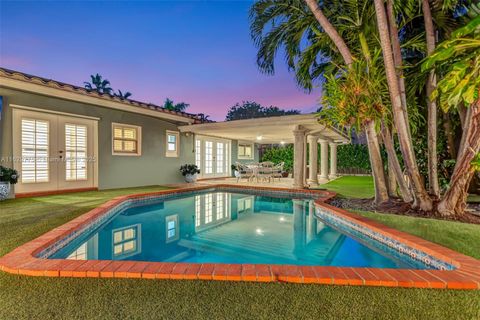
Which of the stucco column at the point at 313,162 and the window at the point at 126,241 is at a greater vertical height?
the stucco column at the point at 313,162

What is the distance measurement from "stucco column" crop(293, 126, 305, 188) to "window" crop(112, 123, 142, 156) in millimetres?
6452

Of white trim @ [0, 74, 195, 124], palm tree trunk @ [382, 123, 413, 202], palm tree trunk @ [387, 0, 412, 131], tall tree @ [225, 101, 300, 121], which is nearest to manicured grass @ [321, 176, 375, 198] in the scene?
palm tree trunk @ [382, 123, 413, 202]

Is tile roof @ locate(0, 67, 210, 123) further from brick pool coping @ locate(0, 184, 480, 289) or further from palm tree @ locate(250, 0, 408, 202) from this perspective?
brick pool coping @ locate(0, 184, 480, 289)

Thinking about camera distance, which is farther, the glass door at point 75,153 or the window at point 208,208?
the glass door at point 75,153

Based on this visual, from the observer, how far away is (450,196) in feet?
16.0

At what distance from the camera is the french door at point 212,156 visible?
45.1 feet

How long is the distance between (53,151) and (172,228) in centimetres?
560

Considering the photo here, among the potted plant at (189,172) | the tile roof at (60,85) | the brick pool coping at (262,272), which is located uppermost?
the tile roof at (60,85)

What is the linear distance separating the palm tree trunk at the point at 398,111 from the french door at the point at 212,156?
32.9ft

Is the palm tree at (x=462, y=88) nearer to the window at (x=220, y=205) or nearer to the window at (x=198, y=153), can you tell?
the window at (x=220, y=205)

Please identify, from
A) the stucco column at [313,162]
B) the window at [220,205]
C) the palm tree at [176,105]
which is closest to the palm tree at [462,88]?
the window at [220,205]

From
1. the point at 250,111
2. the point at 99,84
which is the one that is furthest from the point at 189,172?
the point at 250,111

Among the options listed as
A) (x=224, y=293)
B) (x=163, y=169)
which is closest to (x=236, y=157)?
(x=163, y=169)

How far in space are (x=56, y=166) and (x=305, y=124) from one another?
8.59 metres
